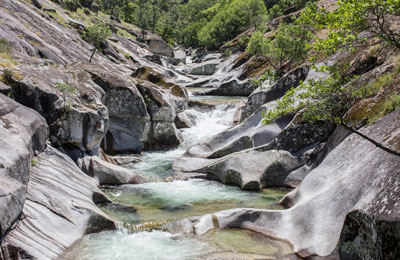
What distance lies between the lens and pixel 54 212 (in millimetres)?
11938

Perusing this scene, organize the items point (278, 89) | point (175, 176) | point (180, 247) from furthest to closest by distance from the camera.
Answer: point (278, 89) < point (175, 176) < point (180, 247)

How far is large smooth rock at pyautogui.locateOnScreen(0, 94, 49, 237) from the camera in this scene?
8609 millimetres

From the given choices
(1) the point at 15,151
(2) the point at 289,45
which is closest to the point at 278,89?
(2) the point at 289,45

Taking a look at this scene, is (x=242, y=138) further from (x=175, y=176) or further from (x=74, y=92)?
(x=74, y=92)

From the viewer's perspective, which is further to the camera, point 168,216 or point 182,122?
point 182,122

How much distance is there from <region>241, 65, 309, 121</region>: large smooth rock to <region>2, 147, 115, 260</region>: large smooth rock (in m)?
19.0

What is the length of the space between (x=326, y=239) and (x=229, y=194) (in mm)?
7691

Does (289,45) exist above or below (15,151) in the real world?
above

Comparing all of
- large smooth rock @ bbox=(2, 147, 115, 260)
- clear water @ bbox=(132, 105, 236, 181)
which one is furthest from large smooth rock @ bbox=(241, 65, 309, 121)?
large smooth rock @ bbox=(2, 147, 115, 260)

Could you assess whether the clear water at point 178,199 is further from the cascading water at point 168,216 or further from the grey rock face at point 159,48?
the grey rock face at point 159,48

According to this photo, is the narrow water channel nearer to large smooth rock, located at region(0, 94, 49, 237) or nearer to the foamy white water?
the foamy white water

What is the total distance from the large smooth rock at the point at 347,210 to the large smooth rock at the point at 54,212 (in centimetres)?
441

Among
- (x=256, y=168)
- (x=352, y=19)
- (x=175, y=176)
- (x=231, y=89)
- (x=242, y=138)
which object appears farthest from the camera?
(x=231, y=89)

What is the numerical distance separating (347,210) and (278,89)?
1981 cm
